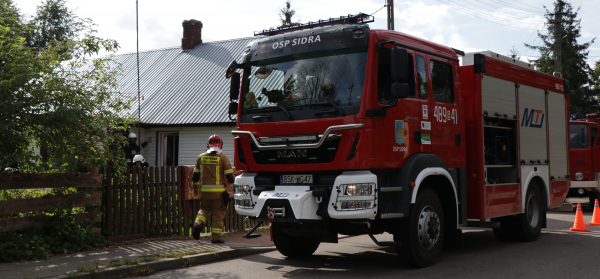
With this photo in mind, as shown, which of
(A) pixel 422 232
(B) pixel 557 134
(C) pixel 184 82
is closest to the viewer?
(A) pixel 422 232

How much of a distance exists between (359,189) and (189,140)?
1531 cm

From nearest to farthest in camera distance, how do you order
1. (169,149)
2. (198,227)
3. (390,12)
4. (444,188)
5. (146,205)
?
(444,188) < (198,227) < (146,205) < (390,12) < (169,149)

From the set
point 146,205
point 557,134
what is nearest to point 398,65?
point 146,205

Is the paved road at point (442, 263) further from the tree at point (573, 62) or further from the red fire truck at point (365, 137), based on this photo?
the tree at point (573, 62)

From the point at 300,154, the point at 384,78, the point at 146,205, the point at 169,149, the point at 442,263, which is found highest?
the point at 384,78

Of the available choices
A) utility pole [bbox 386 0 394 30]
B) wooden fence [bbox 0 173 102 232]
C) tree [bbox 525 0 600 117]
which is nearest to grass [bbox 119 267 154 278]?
wooden fence [bbox 0 173 102 232]

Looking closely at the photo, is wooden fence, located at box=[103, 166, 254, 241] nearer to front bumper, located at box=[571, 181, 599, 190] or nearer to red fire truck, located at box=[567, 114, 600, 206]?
front bumper, located at box=[571, 181, 599, 190]

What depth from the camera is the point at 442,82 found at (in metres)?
7.57

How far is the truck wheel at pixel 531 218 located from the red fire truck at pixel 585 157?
6807mm

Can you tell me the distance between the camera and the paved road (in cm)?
668

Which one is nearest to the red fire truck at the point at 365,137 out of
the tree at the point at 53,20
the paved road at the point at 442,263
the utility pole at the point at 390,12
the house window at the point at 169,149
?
the paved road at the point at 442,263

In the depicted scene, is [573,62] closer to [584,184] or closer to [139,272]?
[584,184]

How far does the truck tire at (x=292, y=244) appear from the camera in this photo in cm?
784

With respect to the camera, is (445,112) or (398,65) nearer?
(398,65)
